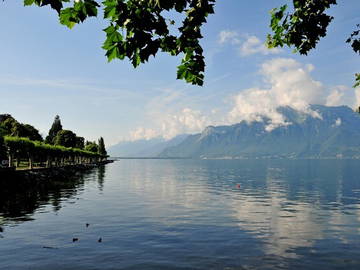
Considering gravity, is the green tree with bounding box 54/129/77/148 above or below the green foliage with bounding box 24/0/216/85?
above

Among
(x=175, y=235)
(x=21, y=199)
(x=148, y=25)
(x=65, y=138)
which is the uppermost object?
(x=65, y=138)

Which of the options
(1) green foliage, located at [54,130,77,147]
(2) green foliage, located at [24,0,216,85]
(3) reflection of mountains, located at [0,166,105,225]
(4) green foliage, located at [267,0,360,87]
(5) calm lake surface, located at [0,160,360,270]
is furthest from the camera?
(1) green foliage, located at [54,130,77,147]

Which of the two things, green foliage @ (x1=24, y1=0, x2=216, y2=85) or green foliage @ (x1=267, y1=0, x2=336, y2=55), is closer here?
green foliage @ (x1=24, y1=0, x2=216, y2=85)

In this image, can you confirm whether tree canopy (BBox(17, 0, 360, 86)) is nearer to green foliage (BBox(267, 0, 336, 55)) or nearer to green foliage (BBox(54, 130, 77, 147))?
green foliage (BBox(267, 0, 336, 55))

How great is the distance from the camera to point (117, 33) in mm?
5531

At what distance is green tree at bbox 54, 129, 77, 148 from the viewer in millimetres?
187500

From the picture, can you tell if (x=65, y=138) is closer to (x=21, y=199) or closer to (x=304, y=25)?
(x=21, y=199)

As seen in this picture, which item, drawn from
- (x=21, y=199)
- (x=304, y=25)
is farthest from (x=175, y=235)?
(x=21, y=199)

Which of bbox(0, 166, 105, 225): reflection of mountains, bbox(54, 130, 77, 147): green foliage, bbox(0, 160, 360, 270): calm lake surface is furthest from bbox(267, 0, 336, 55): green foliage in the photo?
bbox(54, 130, 77, 147): green foliage

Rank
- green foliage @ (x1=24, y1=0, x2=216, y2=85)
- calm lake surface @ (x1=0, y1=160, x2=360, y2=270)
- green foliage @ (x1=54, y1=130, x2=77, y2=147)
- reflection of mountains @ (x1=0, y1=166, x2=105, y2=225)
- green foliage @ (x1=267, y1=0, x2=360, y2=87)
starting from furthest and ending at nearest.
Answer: green foliage @ (x1=54, y1=130, x2=77, y2=147), reflection of mountains @ (x1=0, y1=166, x2=105, y2=225), calm lake surface @ (x1=0, y1=160, x2=360, y2=270), green foliage @ (x1=267, y1=0, x2=360, y2=87), green foliage @ (x1=24, y1=0, x2=216, y2=85)

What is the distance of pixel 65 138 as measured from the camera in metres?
190

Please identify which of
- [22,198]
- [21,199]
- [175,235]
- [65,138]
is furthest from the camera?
[65,138]

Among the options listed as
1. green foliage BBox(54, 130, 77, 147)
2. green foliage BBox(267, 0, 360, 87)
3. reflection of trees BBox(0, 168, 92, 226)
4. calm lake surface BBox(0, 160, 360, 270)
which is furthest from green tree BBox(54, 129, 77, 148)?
green foliage BBox(267, 0, 360, 87)

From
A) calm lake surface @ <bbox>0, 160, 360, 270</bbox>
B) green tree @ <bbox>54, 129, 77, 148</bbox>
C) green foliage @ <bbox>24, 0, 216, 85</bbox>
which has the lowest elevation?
calm lake surface @ <bbox>0, 160, 360, 270</bbox>
